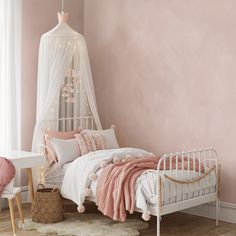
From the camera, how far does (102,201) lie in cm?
495

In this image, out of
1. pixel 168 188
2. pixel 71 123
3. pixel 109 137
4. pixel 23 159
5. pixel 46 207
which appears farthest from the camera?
pixel 71 123

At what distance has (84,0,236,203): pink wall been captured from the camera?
5492mm

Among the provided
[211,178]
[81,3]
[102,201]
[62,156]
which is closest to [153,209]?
[102,201]

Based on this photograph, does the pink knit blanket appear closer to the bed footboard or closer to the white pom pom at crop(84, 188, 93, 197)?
the white pom pom at crop(84, 188, 93, 197)

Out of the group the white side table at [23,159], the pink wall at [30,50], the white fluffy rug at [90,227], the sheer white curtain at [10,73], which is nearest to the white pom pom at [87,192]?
the white fluffy rug at [90,227]

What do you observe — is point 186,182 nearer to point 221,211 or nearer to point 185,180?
point 185,180

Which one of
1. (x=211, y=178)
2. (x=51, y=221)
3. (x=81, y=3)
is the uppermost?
(x=81, y=3)

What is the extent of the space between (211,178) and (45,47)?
231 cm

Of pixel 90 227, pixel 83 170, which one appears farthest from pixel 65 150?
pixel 90 227

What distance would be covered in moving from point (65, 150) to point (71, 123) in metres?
0.81

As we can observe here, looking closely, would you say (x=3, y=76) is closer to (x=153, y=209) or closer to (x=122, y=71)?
(x=122, y=71)

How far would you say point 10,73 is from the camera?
5.88 m

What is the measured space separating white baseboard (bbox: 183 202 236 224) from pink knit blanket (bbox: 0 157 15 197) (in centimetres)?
212

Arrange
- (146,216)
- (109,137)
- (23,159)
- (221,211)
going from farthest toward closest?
(109,137), (221,211), (23,159), (146,216)
